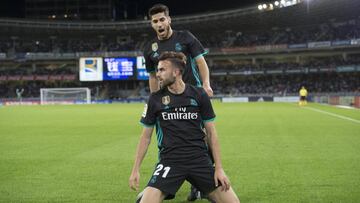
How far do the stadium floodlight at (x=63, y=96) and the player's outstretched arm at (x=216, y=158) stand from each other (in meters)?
59.9

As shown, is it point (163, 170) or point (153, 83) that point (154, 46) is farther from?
point (163, 170)

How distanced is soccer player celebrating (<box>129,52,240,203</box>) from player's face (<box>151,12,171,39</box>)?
1002mm

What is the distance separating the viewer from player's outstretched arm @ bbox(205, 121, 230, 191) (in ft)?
15.8

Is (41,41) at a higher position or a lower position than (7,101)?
higher

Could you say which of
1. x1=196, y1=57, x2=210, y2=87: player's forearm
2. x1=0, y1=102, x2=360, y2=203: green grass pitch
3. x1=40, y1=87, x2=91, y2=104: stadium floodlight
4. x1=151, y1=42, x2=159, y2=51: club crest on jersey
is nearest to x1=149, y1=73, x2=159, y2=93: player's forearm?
x1=151, y1=42, x2=159, y2=51: club crest on jersey

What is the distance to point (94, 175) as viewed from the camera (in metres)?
8.84

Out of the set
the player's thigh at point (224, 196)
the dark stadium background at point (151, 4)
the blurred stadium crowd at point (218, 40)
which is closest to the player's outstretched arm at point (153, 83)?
the player's thigh at point (224, 196)

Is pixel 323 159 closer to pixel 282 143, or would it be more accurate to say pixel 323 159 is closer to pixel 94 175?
pixel 282 143

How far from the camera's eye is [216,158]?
4.94 metres

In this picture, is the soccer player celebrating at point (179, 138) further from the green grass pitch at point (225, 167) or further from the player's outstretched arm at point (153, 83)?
the green grass pitch at point (225, 167)

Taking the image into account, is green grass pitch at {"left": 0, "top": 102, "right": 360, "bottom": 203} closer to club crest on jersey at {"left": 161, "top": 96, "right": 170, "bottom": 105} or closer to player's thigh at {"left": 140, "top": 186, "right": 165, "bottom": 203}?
player's thigh at {"left": 140, "top": 186, "right": 165, "bottom": 203}

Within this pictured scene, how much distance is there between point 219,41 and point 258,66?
8.95 meters

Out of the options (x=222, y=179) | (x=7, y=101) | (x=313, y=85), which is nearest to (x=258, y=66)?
(x=313, y=85)

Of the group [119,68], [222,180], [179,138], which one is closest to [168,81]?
[179,138]
